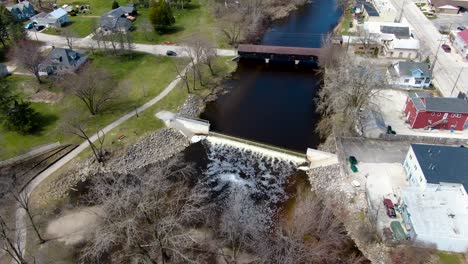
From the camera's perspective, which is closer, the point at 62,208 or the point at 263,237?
the point at 263,237

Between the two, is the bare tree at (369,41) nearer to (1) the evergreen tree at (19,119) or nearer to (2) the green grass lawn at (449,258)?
(2) the green grass lawn at (449,258)

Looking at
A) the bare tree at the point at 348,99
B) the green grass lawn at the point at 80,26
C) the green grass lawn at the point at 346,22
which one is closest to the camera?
the bare tree at the point at 348,99

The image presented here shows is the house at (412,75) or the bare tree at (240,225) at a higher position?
the house at (412,75)

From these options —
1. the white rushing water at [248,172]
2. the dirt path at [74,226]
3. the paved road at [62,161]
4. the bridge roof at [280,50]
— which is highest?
the bridge roof at [280,50]

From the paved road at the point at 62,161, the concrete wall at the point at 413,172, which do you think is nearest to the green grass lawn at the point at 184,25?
the paved road at the point at 62,161

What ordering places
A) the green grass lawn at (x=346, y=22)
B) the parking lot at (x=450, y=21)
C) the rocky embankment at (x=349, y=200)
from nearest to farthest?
the rocky embankment at (x=349, y=200) → the parking lot at (x=450, y=21) → the green grass lawn at (x=346, y=22)

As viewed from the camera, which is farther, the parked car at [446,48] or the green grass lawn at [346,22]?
the green grass lawn at [346,22]

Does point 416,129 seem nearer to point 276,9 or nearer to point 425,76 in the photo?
point 425,76

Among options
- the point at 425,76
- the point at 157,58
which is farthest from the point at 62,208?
the point at 425,76
